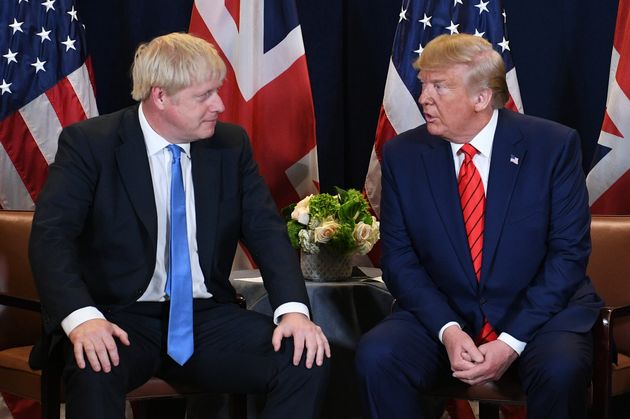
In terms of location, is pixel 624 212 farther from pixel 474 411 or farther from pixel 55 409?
pixel 55 409

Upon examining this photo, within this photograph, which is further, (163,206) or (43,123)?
(43,123)

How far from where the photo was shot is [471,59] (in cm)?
347

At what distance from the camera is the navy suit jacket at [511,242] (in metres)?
3.35

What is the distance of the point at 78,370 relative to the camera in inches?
114

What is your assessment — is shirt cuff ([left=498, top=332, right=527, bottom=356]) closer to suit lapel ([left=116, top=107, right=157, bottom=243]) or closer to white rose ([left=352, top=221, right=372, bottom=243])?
white rose ([left=352, top=221, right=372, bottom=243])

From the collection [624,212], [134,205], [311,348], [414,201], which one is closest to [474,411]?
[624,212]

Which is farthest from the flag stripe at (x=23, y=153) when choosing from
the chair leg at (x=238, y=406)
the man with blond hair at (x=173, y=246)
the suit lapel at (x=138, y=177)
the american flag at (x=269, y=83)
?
the chair leg at (x=238, y=406)

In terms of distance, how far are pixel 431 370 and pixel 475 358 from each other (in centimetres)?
19

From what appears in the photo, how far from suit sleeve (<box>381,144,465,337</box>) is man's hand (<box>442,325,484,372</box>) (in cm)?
8

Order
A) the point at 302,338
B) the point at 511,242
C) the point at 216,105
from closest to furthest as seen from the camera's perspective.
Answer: the point at 302,338 → the point at 216,105 → the point at 511,242

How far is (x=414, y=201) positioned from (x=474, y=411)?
69.2 inches

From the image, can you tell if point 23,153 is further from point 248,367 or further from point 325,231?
point 248,367

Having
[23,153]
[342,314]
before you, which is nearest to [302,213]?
[342,314]

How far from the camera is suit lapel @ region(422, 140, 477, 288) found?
3418 mm
